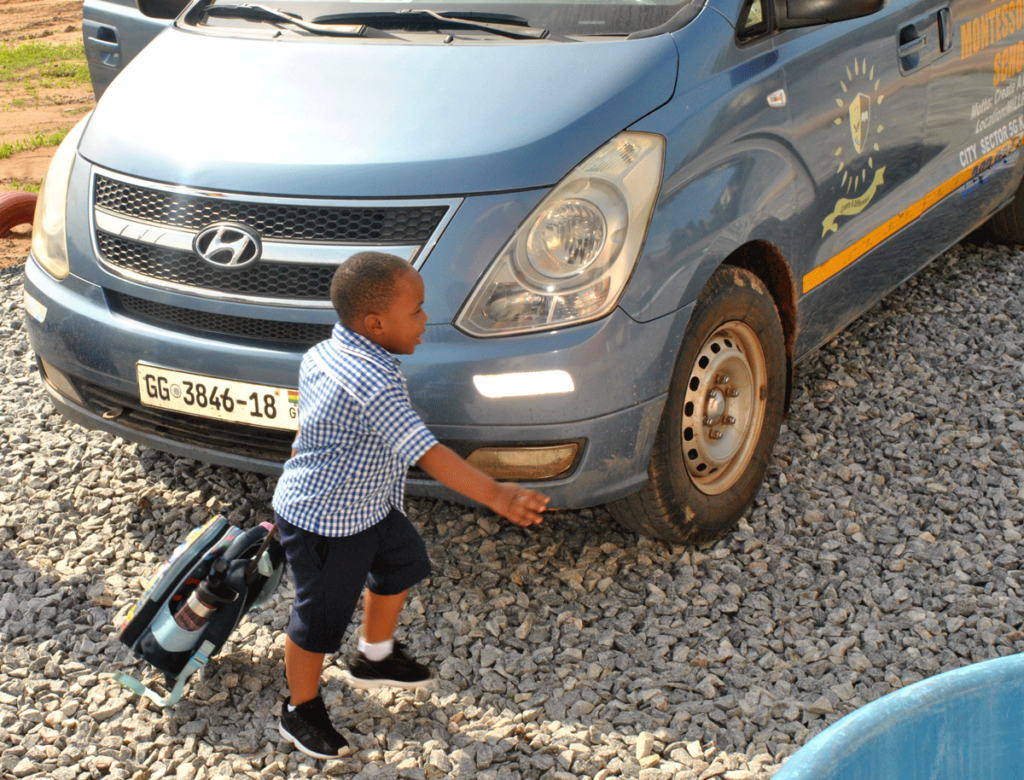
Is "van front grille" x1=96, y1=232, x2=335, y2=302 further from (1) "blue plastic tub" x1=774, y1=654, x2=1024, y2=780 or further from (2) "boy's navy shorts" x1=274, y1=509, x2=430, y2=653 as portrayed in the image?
(1) "blue plastic tub" x1=774, y1=654, x2=1024, y2=780

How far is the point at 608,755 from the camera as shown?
2.49 meters

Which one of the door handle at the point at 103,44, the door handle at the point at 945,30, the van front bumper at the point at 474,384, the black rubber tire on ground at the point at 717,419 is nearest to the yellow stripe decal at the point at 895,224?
the black rubber tire on ground at the point at 717,419

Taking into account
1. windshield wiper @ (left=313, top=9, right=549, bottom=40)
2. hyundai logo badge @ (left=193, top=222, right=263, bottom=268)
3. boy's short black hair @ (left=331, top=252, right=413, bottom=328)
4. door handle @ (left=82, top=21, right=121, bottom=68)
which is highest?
windshield wiper @ (left=313, top=9, right=549, bottom=40)

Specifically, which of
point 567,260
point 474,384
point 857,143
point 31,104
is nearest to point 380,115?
point 567,260

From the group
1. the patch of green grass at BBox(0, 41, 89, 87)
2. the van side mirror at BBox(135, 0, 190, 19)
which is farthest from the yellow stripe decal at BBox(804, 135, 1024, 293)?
the patch of green grass at BBox(0, 41, 89, 87)

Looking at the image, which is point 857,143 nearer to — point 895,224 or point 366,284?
point 895,224

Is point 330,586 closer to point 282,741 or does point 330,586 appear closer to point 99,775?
point 282,741

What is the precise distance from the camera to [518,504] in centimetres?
213

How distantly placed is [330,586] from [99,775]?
0.71 m

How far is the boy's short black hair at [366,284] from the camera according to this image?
7.26ft

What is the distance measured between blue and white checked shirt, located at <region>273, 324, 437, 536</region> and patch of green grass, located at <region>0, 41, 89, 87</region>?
1123 centimetres

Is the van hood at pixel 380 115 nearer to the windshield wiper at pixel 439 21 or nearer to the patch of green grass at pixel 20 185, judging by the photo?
the windshield wiper at pixel 439 21

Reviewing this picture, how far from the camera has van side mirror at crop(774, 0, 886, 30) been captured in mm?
3053

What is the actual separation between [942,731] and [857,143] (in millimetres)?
2558
